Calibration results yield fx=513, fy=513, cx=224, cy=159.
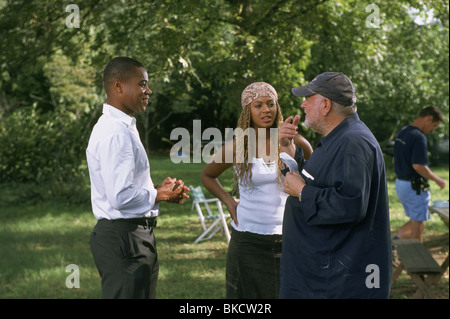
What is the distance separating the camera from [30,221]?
11922mm

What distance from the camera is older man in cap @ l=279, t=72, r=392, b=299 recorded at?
2174mm

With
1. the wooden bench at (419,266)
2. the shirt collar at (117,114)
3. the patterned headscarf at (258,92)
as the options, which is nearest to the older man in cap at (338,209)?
the patterned headscarf at (258,92)

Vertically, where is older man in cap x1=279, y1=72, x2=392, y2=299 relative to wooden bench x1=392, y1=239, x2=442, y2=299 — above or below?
above

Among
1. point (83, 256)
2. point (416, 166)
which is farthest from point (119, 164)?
point (83, 256)

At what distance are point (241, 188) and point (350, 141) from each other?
95cm

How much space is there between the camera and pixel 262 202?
9.71 feet

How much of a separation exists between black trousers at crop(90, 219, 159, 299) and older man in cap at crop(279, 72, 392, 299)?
2.17ft

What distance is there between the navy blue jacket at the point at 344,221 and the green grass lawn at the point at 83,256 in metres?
1.05

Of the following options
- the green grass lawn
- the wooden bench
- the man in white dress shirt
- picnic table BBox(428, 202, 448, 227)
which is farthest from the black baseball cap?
picnic table BBox(428, 202, 448, 227)

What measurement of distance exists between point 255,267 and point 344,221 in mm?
979

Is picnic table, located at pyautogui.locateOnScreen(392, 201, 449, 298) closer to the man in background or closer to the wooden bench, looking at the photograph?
the wooden bench

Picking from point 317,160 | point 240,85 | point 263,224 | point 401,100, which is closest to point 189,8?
point 240,85

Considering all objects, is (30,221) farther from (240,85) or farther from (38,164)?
(240,85)

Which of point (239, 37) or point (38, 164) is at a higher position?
point (239, 37)
